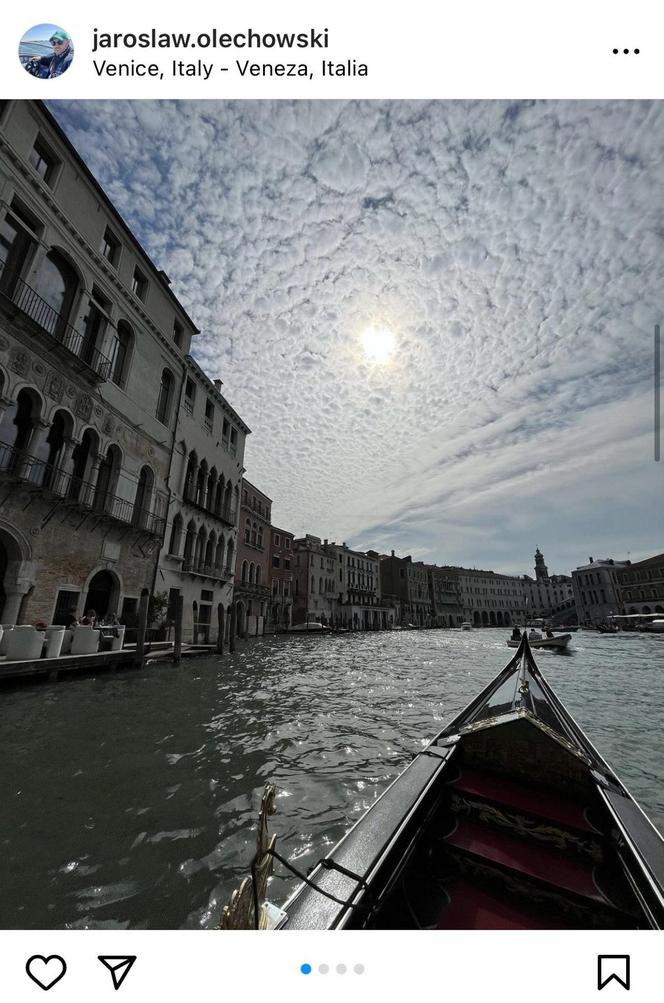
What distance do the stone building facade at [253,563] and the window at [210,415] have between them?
30.8 feet

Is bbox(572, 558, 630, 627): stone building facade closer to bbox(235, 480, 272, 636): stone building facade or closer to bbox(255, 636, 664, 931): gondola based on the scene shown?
bbox(235, 480, 272, 636): stone building facade

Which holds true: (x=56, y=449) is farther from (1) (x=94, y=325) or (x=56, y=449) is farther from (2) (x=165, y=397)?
(2) (x=165, y=397)

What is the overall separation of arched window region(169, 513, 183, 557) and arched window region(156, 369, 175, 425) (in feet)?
13.8

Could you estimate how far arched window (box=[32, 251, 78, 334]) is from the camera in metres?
11.1

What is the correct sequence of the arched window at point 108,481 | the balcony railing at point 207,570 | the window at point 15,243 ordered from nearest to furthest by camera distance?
the window at point 15,243, the arched window at point 108,481, the balcony railing at point 207,570

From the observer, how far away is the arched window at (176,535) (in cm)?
1722

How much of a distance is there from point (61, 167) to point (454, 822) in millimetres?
17504

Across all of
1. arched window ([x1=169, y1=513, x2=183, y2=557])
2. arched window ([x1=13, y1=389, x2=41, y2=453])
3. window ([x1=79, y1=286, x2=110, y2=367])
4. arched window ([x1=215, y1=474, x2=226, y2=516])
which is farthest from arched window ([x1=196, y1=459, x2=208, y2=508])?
arched window ([x1=13, y1=389, x2=41, y2=453])
